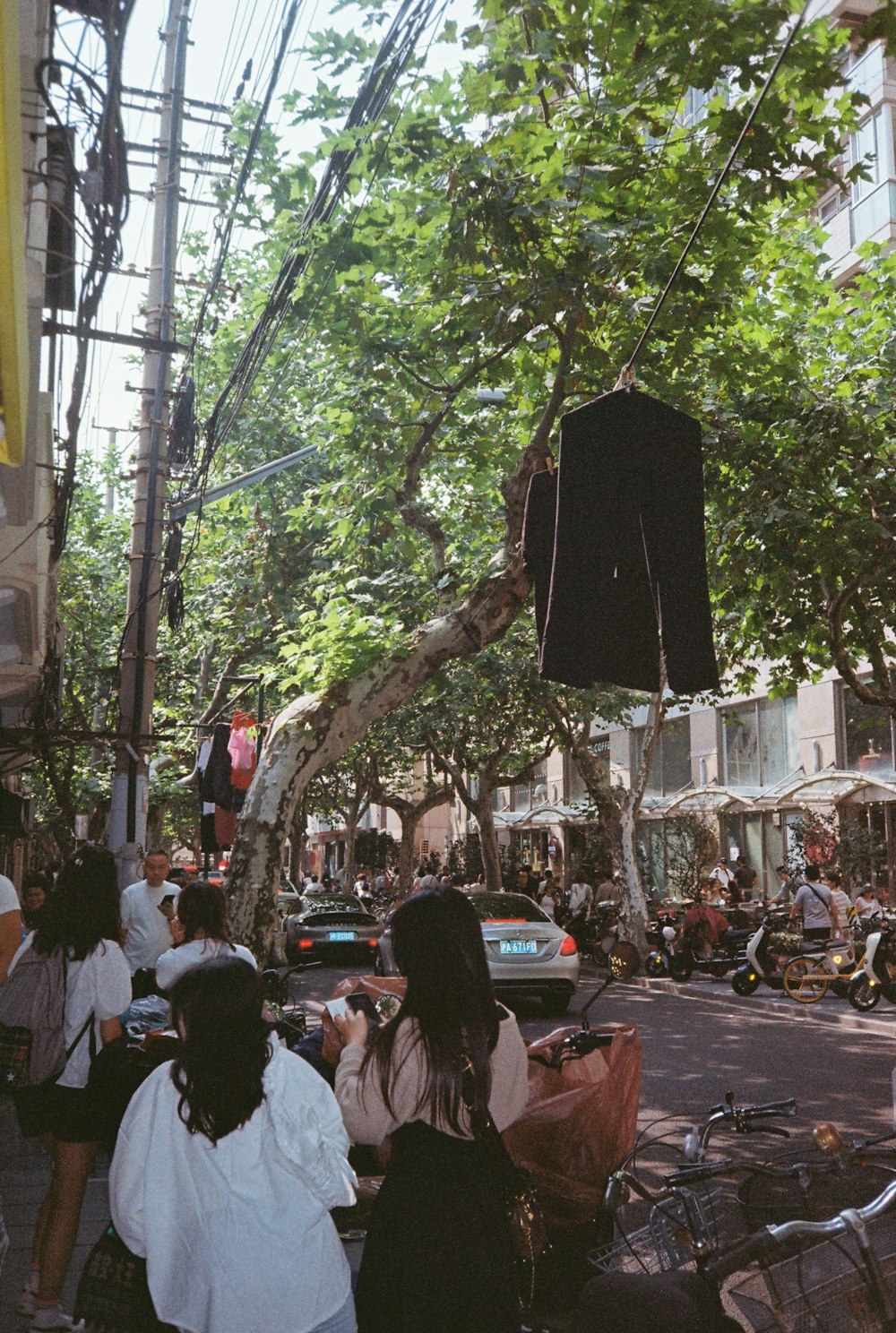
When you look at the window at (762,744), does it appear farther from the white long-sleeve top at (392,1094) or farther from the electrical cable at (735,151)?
the white long-sleeve top at (392,1094)

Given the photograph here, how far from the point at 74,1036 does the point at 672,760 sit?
3022 centimetres

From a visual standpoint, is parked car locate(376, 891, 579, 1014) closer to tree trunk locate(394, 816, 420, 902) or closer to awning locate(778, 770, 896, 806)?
awning locate(778, 770, 896, 806)

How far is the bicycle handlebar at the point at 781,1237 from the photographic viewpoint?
9.20 feet

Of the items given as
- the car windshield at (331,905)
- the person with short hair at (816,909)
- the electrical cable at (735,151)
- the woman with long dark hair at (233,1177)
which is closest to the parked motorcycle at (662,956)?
the person with short hair at (816,909)

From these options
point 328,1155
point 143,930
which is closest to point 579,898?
point 143,930

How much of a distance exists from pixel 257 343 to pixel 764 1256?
34.9ft

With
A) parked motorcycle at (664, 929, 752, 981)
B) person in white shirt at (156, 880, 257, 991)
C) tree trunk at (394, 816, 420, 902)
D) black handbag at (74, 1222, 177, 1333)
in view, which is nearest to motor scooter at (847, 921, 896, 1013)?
parked motorcycle at (664, 929, 752, 981)

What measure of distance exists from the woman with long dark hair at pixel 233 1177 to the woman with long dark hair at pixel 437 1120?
4.7 inches

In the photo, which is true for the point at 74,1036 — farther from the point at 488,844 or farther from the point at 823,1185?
the point at 488,844

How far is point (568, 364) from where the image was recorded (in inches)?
410

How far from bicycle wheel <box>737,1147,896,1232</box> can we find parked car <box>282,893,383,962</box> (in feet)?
66.2

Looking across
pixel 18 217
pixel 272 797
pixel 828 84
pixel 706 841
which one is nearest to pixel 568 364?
pixel 828 84

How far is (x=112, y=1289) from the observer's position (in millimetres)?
3115

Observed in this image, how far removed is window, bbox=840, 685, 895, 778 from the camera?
984 inches
